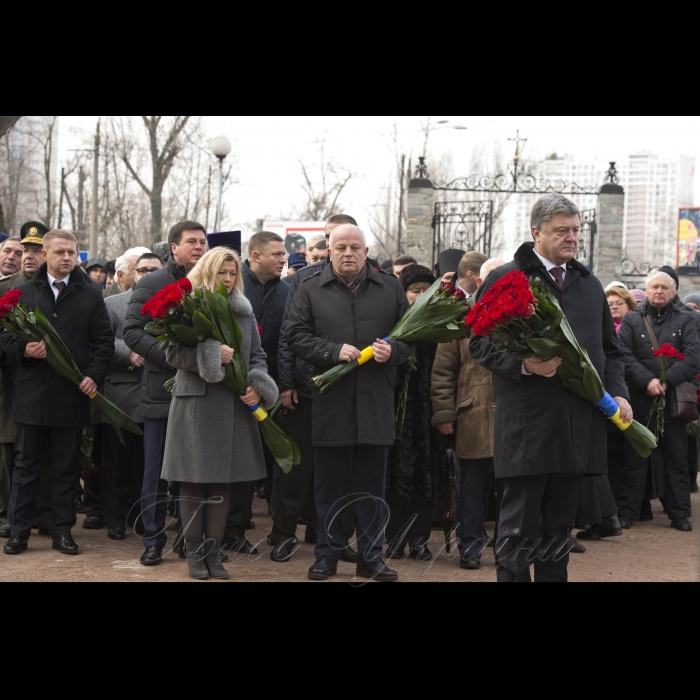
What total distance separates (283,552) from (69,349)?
7.15ft

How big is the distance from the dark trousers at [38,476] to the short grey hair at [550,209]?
3872mm

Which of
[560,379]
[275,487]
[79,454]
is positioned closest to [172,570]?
[275,487]

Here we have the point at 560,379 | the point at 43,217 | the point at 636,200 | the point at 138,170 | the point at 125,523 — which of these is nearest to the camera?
the point at 560,379

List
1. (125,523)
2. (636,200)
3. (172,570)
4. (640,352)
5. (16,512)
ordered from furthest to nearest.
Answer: (636,200), (640,352), (125,523), (16,512), (172,570)

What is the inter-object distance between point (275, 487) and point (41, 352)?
197 cm

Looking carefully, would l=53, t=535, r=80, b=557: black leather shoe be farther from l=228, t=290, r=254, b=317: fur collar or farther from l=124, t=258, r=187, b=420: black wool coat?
l=228, t=290, r=254, b=317: fur collar

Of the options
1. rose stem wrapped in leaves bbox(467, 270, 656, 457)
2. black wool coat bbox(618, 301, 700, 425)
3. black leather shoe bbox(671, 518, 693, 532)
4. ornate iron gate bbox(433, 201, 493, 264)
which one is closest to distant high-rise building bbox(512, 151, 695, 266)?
ornate iron gate bbox(433, 201, 493, 264)

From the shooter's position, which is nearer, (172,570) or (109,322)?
(172,570)

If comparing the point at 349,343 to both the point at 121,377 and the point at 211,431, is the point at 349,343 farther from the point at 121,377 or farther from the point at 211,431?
the point at 121,377

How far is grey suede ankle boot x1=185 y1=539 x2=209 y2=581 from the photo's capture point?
632 cm

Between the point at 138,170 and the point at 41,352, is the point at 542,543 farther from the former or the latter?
the point at 138,170

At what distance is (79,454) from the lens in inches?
309

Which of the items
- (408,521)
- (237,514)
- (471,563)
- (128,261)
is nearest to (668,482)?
(471,563)

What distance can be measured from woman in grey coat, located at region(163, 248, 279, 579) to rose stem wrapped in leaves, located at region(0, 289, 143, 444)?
3.57 feet
